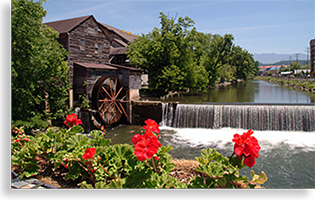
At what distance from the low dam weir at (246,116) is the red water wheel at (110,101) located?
3400mm

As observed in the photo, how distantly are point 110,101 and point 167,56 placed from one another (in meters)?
9.46

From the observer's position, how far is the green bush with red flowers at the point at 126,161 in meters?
2.70

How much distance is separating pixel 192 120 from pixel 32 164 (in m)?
11.8

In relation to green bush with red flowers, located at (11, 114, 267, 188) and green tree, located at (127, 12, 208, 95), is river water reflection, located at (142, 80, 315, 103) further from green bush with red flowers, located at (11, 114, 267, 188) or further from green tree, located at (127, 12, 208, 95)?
green bush with red flowers, located at (11, 114, 267, 188)

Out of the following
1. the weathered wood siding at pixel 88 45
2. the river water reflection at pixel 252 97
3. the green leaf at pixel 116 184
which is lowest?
the green leaf at pixel 116 184

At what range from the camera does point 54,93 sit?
34.9 ft

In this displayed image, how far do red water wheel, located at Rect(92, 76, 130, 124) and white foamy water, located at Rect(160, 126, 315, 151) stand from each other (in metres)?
4.72

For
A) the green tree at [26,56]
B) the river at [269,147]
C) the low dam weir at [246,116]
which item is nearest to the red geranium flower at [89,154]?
the river at [269,147]

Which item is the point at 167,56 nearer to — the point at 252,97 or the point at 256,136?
the point at 252,97

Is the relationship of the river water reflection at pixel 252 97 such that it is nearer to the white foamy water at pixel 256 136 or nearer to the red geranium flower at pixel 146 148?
the white foamy water at pixel 256 136

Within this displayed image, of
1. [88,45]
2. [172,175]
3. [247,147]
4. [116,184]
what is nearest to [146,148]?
[116,184]

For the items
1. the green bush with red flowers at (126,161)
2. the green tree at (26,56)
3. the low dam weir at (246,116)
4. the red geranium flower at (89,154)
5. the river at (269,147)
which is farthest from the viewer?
the low dam weir at (246,116)

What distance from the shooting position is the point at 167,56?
23234 millimetres

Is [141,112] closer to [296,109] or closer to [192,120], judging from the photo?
[192,120]
